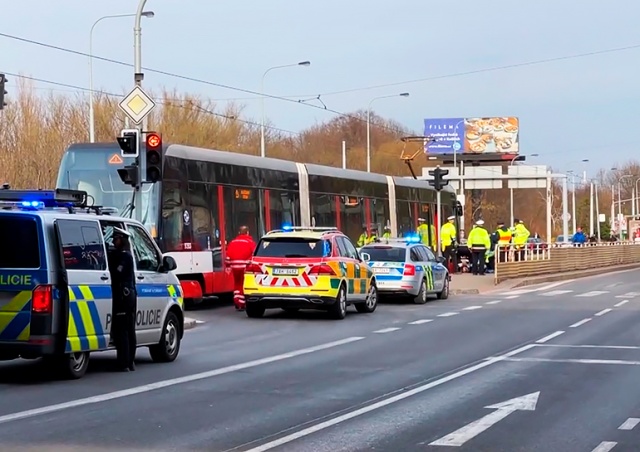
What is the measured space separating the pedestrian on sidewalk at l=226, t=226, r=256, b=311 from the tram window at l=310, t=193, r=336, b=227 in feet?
20.8

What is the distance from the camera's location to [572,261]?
47.1 meters

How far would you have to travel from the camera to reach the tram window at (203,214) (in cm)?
2347

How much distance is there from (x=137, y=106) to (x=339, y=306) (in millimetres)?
5751

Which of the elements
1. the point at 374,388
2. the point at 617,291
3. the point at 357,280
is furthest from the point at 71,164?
the point at 617,291

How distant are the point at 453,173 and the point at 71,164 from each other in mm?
54617

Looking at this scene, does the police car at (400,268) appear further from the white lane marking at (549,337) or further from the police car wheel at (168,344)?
the police car wheel at (168,344)

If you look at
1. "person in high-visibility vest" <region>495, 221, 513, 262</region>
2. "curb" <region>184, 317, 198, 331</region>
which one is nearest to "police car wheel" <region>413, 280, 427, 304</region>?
"curb" <region>184, 317, 198, 331</region>

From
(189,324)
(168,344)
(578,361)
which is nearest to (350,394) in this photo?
(168,344)

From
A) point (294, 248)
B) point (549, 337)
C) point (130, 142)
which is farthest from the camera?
point (294, 248)

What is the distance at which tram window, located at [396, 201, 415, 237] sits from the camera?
126ft

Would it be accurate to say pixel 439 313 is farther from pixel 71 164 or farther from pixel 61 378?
pixel 61 378

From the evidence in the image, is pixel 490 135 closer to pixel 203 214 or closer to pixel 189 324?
pixel 203 214

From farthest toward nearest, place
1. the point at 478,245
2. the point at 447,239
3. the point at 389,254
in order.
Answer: the point at 447,239 < the point at 478,245 < the point at 389,254

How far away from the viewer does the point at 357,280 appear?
2272cm
